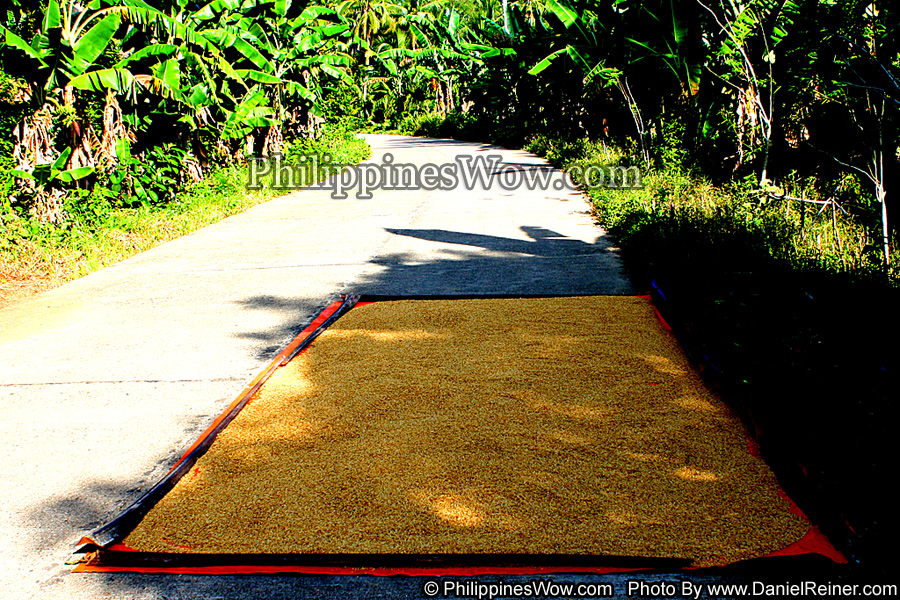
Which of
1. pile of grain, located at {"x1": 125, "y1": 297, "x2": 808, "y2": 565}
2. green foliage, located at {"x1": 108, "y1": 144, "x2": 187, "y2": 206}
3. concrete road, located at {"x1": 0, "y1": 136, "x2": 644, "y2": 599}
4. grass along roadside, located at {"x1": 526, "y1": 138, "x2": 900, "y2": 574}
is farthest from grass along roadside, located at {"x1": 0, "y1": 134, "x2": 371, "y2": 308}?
grass along roadside, located at {"x1": 526, "y1": 138, "x2": 900, "y2": 574}

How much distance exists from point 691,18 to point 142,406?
28.9 feet

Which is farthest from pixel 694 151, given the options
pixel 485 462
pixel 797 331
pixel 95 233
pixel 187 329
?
pixel 485 462

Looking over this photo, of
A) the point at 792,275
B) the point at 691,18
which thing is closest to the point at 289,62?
the point at 691,18

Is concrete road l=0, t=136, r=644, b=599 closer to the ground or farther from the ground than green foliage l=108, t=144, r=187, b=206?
closer to the ground

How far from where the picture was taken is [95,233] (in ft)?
30.5

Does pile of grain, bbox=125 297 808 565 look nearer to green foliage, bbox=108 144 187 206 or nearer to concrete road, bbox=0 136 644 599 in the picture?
concrete road, bbox=0 136 644 599

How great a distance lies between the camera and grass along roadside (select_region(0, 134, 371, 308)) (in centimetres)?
776

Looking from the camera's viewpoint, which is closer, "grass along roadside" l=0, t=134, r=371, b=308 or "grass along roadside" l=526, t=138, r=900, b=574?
"grass along roadside" l=526, t=138, r=900, b=574

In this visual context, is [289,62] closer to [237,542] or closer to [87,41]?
[87,41]

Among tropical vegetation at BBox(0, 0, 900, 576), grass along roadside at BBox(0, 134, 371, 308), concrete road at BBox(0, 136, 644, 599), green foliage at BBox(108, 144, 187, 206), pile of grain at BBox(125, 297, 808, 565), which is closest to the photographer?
pile of grain at BBox(125, 297, 808, 565)

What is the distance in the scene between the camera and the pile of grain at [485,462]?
2.75 m

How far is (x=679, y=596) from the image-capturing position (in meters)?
2.41

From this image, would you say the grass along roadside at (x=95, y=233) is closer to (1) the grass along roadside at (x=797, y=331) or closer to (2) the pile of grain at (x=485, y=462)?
(2) the pile of grain at (x=485, y=462)

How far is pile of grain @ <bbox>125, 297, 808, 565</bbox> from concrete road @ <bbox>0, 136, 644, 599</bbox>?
30 centimetres
